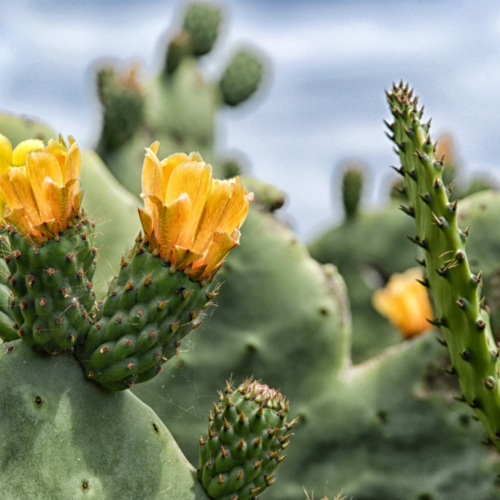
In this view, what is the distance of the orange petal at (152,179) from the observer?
3.51ft

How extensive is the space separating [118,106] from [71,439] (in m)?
2.16

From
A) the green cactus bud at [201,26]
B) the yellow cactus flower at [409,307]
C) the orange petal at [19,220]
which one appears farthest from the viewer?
the green cactus bud at [201,26]

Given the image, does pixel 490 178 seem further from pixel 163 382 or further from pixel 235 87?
pixel 163 382

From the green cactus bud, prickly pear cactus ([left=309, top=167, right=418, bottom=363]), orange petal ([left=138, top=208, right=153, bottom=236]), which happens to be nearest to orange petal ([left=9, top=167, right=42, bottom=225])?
orange petal ([left=138, top=208, right=153, bottom=236])

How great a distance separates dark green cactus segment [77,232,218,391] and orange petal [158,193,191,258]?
0.08 ft

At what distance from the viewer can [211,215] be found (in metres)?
1.07

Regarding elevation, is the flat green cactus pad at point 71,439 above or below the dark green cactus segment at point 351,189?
below

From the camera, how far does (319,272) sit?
7.66ft

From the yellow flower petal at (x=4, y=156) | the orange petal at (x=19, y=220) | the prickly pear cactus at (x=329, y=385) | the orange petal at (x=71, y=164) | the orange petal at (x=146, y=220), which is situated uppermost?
the orange petal at (x=71, y=164)

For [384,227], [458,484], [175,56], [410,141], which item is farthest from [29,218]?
[175,56]

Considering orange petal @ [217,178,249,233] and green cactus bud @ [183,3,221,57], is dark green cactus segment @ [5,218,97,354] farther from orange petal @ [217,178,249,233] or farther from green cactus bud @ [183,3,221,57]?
green cactus bud @ [183,3,221,57]

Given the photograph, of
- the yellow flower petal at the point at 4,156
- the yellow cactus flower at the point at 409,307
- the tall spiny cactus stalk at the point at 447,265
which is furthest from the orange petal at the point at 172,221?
the yellow cactus flower at the point at 409,307

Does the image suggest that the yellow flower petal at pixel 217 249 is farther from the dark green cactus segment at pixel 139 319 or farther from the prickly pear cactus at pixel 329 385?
the prickly pear cactus at pixel 329 385

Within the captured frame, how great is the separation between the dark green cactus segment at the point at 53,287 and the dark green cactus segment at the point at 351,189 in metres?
2.62
